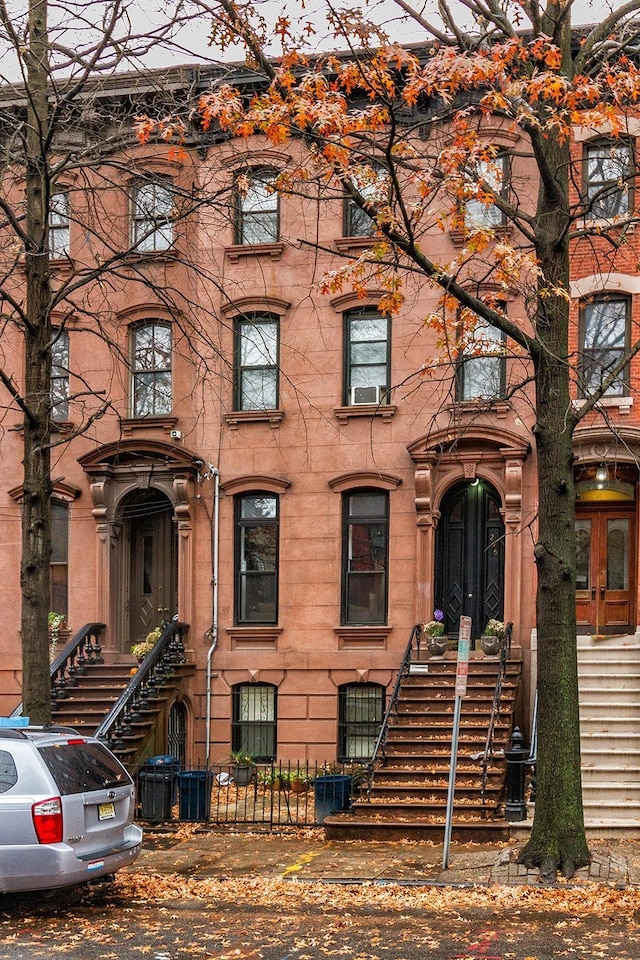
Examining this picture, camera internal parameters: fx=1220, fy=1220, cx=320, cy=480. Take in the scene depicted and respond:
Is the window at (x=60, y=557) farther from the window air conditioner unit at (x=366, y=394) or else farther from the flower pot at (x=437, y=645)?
the flower pot at (x=437, y=645)

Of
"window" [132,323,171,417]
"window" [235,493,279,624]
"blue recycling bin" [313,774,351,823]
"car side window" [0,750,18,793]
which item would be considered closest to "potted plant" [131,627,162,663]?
"window" [235,493,279,624]

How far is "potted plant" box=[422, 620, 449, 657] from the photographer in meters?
20.5

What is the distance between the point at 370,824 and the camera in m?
15.7

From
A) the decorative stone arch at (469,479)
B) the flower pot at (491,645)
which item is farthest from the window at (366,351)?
the flower pot at (491,645)

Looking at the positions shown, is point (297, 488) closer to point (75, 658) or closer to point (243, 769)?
point (243, 769)

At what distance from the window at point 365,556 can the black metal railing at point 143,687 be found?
10.0ft

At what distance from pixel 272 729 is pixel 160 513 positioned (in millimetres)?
4742

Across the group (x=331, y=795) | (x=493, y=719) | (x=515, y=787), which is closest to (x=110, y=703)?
(x=331, y=795)

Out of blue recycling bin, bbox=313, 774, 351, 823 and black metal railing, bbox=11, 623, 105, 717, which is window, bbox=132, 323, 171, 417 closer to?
black metal railing, bbox=11, 623, 105, 717

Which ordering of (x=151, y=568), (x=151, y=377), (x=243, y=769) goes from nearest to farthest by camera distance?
(x=243, y=769)
(x=151, y=377)
(x=151, y=568)

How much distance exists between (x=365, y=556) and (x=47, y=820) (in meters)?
11.7

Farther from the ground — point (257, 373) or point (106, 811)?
point (257, 373)

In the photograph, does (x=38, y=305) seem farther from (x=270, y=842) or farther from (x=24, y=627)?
(x=270, y=842)

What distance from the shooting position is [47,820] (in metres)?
11.0
